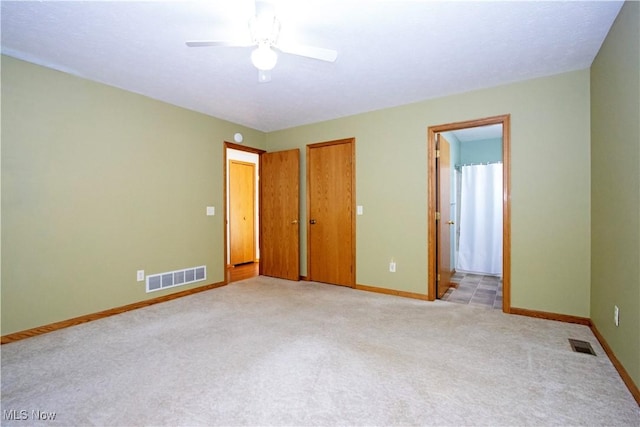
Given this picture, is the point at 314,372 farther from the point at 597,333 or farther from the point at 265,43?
the point at 597,333

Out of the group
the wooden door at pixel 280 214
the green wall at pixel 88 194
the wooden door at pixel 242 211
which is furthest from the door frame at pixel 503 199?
the wooden door at pixel 242 211

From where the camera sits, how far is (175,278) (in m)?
3.59

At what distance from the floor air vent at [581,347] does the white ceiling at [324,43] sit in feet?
7.83

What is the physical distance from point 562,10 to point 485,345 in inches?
96.3

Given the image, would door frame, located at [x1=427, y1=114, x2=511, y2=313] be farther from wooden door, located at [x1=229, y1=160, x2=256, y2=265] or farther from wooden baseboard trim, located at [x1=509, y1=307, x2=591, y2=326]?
Result: wooden door, located at [x1=229, y1=160, x2=256, y2=265]

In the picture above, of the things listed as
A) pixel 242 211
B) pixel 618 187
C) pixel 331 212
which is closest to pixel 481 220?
pixel 331 212

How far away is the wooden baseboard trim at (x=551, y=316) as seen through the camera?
2671mm

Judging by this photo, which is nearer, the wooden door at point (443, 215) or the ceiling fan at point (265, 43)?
the ceiling fan at point (265, 43)

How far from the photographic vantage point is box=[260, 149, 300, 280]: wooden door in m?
4.47

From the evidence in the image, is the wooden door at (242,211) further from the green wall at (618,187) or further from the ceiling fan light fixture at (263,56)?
the green wall at (618,187)

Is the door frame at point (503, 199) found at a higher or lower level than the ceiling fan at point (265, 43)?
lower

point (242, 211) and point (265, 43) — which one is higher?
point (265, 43)

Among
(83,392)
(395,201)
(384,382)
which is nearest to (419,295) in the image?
(395,201)

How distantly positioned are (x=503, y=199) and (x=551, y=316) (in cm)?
123
